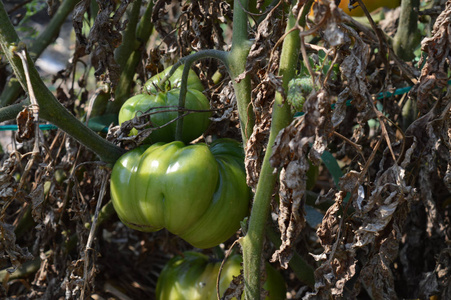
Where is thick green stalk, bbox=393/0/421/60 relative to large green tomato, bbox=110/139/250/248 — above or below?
above

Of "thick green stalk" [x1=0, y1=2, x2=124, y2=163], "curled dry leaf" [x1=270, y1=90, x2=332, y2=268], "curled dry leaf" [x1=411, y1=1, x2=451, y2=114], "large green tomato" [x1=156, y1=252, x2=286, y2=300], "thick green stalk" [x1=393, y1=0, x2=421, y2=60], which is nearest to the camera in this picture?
"curled dry leaf" [x1=270, y1=90, x2=332, y2=268]

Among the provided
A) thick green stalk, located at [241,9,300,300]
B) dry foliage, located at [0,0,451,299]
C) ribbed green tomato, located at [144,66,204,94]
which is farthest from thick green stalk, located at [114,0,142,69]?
thick green stalk, located at [241,9,300,300]

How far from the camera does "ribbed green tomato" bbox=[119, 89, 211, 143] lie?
101cm

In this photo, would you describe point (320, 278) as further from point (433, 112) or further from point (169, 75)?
point (169, 75)

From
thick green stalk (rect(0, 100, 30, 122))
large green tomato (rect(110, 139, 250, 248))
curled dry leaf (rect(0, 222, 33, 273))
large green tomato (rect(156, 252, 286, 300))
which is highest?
thick green stalk (rect(0, 100, 30, 122))

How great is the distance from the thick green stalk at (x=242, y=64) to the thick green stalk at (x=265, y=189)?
12cm

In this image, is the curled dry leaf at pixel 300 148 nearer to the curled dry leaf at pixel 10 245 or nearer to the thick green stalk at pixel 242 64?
the thick green stalk at pixel 242 64

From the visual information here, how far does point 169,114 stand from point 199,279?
1.35 feet

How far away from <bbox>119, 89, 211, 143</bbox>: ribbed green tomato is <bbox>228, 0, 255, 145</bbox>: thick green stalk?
0.42 feet

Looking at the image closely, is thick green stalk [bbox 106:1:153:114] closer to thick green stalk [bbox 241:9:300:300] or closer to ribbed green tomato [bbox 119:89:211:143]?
ribbed green tomato [bbox 119:89:211:143]

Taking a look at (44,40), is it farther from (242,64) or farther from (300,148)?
(300,148)

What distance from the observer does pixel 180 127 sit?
100cm

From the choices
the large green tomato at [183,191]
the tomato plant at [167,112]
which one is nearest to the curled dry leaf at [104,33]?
the tomato plant at [167,112]

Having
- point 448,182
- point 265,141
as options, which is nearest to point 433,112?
point 448,182
